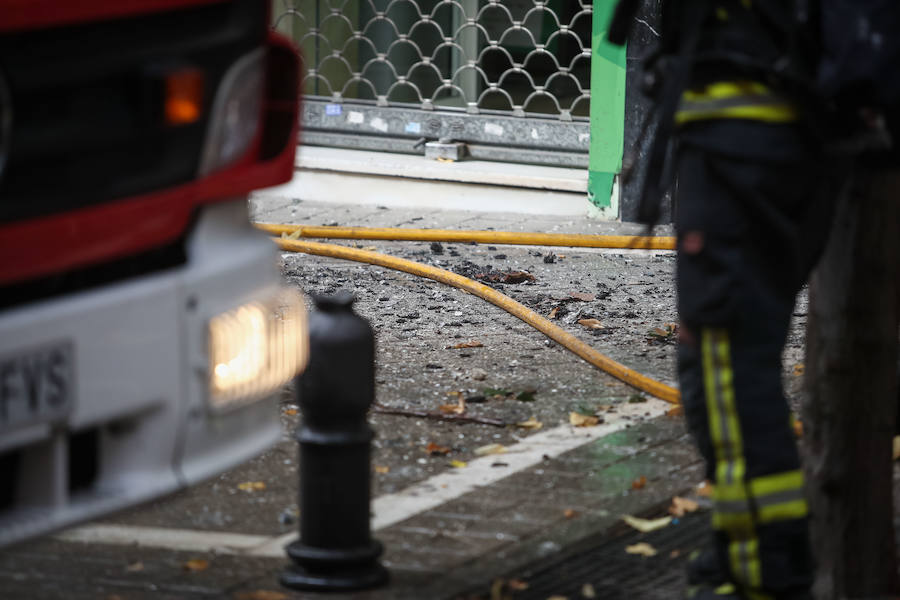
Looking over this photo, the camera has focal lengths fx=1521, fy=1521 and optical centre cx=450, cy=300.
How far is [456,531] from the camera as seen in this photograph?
4.17 metres

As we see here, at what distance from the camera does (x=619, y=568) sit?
391cm

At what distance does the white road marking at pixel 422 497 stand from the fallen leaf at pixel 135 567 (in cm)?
13

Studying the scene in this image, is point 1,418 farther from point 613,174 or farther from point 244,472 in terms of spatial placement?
point 613,174

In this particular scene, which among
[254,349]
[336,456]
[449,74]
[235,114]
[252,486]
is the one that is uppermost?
[235,114]

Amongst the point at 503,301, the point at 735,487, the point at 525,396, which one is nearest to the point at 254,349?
the point at 735,487

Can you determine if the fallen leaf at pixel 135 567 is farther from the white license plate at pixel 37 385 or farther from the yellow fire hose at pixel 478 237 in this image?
the yellow fire hose at pixel 478 237

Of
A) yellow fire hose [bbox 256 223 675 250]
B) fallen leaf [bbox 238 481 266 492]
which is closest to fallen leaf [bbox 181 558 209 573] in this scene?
fallen leaf [bbox 238 481 266 492]

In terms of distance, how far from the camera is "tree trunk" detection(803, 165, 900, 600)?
328cm

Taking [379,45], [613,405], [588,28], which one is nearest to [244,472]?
[613,405]

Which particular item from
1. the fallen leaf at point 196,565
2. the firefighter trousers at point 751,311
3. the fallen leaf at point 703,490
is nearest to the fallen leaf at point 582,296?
the fallen leaf at point 703,490

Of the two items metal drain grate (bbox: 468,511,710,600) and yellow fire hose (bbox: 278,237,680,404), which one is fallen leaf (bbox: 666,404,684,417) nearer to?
yellow fire hose (bbox: 278,237,680,404)

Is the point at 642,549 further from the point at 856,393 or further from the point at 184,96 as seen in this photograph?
the point at 184,96

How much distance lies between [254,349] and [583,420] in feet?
7.85

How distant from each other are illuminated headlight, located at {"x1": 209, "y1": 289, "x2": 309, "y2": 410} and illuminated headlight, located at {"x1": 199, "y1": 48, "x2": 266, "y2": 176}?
11.8 inches
